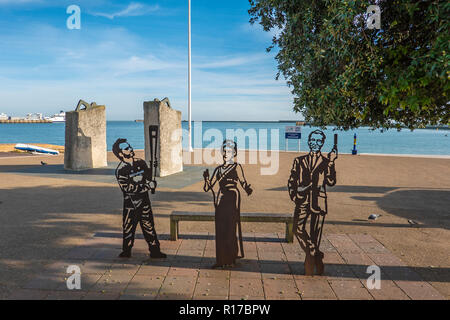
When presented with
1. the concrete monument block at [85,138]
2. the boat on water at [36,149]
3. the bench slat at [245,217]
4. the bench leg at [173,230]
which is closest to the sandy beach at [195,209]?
the bench leg at [173,230]

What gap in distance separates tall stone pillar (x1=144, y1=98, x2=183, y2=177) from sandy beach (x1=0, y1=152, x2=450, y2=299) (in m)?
1.01

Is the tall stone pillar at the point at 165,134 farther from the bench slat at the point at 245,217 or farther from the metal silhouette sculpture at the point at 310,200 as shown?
the metal silhouette sculpture at the point at 310,200

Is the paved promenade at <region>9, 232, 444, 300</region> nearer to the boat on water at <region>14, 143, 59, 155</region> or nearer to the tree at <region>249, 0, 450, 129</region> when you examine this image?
the tree at <region>249, 0, 450, 129</region>

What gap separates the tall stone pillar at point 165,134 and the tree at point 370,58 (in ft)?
28.3

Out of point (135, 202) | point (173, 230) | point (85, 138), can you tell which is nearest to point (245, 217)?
point (173, 230)

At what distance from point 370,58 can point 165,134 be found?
10.9m

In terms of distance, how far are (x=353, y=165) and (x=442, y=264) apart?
548 inches

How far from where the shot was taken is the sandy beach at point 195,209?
579 cm

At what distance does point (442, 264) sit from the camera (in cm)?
555

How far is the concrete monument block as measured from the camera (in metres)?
15.5

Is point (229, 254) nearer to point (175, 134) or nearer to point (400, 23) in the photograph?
point (400, 23)

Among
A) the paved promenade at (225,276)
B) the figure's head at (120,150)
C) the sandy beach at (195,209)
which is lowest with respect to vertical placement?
the paved promenade at (225,276)

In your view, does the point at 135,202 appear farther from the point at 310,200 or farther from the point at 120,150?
the point at 310,200

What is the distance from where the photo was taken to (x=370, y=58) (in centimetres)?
454
